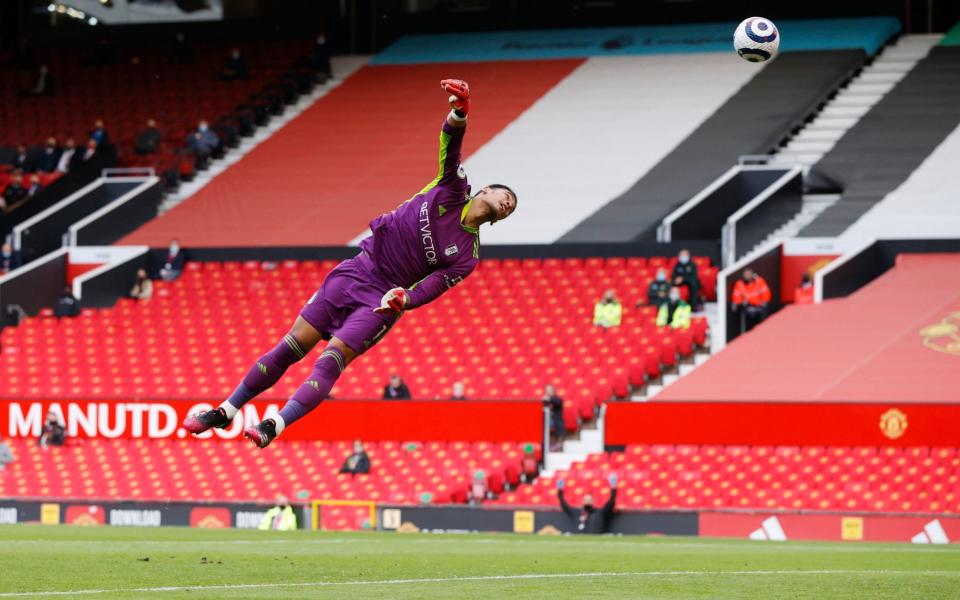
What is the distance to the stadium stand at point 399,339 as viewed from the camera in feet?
89.0

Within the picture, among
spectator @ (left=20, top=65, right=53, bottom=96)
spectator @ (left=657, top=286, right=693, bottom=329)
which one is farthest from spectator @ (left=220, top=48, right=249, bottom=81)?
spectator @ (left=657, top=286, right=693, bottom=329)

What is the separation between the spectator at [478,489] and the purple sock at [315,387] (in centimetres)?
1232

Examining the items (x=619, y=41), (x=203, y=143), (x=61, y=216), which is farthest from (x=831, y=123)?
(x=61, y=216)

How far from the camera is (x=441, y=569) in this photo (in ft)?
38.4

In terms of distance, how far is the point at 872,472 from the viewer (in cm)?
2255

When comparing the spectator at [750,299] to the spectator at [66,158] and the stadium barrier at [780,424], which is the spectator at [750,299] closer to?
the stadium barrier at [780,424]

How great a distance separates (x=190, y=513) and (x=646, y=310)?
31.7 feet

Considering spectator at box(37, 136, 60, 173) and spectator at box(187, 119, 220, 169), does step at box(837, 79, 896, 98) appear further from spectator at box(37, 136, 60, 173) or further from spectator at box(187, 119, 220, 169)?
spectator at box(37, 136, 60, 173)

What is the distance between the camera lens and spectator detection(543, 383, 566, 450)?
24.7m

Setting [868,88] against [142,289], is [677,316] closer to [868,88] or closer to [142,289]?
[868,88]

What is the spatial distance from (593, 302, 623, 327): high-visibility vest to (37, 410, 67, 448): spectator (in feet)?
29.7

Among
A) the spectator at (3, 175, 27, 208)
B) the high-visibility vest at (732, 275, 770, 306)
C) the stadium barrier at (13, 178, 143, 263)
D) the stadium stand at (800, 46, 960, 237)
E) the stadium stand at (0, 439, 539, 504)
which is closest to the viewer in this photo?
the stadium stand at (0, 439, 539, 504)

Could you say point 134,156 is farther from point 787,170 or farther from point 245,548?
point 245,548

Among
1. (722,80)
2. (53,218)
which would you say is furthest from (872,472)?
(53,218)
